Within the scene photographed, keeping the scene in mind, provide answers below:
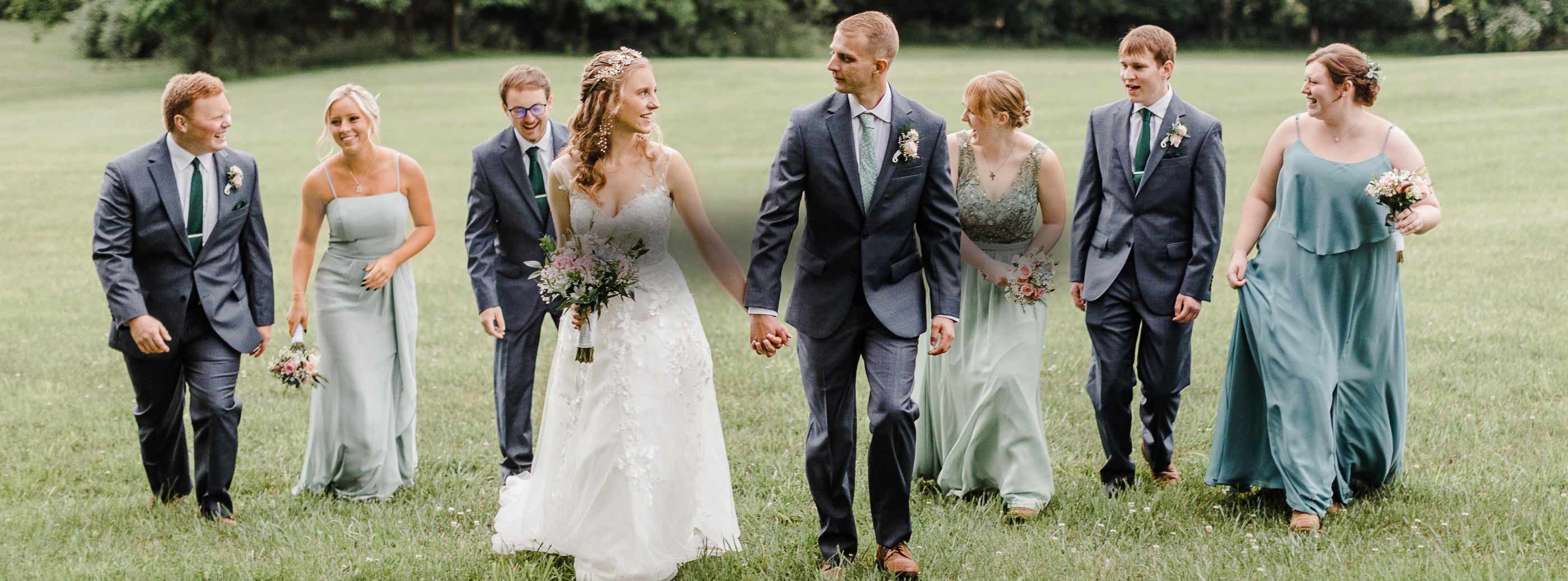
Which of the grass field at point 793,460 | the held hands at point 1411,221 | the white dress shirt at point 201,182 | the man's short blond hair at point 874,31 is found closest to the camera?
the man's short blond hair at point 874,31

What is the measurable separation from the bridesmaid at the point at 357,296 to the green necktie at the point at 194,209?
562mm

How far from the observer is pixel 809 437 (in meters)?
Answer: 5.37

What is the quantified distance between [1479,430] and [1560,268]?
670 centimetres

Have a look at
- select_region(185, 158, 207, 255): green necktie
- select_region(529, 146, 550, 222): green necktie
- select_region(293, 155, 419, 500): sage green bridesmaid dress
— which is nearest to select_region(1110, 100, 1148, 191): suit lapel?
select_region(529, 146, 550, 222): green necktie

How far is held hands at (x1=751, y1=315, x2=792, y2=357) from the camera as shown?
4988 millimetres

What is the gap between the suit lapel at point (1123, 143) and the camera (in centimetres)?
626

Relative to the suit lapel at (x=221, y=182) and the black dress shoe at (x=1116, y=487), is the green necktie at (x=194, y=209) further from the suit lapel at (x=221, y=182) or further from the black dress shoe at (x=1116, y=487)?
the black dress shoe at (x=1116, y=487)

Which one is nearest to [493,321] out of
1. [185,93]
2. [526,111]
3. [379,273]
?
[379,273]

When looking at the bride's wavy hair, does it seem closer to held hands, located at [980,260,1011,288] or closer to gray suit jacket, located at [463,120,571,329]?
gray suit jacket, located at [463,120,571,329]

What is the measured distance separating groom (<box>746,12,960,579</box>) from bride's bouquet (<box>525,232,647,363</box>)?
19.9 inches

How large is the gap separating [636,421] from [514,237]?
6.10 ft

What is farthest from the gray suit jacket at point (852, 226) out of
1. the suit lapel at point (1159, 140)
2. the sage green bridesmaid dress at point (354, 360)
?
the sage green bridesmaid dress at point (354, 360)

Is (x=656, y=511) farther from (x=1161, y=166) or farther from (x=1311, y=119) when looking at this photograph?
(x=1311, y=119)

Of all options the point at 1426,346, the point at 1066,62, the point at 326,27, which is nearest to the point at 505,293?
the point at 1426,346
